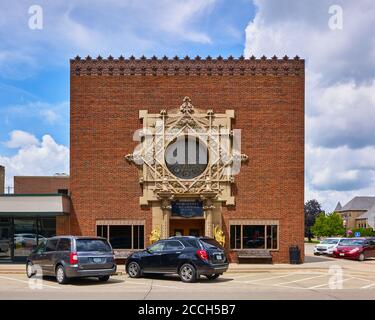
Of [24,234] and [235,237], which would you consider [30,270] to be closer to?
[24,234]

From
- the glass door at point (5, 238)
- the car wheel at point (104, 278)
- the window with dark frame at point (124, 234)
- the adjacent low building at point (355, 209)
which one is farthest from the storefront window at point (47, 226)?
the adjacent low building at point (355, 209)

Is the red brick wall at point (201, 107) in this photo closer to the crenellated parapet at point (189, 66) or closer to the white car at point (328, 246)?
the crenellated parapet at point (189, 66)

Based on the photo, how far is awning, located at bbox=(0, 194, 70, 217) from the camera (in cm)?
2716

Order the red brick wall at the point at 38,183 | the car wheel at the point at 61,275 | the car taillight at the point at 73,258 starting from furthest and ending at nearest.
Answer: the red brick wall at the point at 38,183 < the car wheel at the point at 61,275 < the car taillight at the point at 73,258

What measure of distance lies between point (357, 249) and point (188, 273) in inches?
736

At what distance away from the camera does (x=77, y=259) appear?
17.8 m

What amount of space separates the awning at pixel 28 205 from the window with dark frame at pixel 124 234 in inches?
85.9

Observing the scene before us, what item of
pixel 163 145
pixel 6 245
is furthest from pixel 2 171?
pixel 163 145

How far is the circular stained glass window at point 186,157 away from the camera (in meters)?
28.0

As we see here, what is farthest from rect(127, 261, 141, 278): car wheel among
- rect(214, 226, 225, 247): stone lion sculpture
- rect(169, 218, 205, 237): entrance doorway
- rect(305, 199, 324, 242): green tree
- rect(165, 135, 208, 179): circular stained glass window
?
rect(305, 199, 324, 242): green tree

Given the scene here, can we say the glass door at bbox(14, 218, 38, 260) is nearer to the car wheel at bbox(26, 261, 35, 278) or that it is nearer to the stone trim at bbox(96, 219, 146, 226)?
the stone trim at bbox(96, 219, 146, 226)

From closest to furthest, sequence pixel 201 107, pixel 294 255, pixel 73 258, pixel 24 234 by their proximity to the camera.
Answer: pixel 73 258 < pixel 294 255 < pixel 201 107 < pixel 24 234

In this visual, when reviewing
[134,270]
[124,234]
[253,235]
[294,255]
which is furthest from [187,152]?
[134,270]

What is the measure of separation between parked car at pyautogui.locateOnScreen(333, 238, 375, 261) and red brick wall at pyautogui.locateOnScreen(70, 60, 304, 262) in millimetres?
8003
